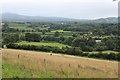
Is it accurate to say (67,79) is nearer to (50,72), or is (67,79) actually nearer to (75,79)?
(75,79)

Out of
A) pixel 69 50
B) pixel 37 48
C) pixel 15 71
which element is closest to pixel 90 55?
pixel 69 50

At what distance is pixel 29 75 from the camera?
10969 mm

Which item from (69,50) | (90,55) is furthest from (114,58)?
(69,50)

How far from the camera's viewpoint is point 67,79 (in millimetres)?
10562

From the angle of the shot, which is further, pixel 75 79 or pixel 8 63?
pixel 8 63

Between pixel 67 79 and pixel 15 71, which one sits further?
pixel 15 71

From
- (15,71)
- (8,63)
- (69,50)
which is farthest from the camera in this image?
(69,50)

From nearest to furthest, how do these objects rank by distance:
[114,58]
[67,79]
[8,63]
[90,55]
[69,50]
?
[67,79] < [8,63] < [114,58] < [90,55] < [69,50]

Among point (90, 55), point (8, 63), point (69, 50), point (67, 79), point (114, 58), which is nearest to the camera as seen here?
point (67, 79)

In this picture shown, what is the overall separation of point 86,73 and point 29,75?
2.76 meters

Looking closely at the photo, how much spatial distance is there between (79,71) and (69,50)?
16254 mm

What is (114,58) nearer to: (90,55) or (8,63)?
(90,55)

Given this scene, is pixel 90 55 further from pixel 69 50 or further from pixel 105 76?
pixel 105 76

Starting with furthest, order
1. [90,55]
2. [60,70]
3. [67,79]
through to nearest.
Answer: [90,55], [60,70], [67,79]
